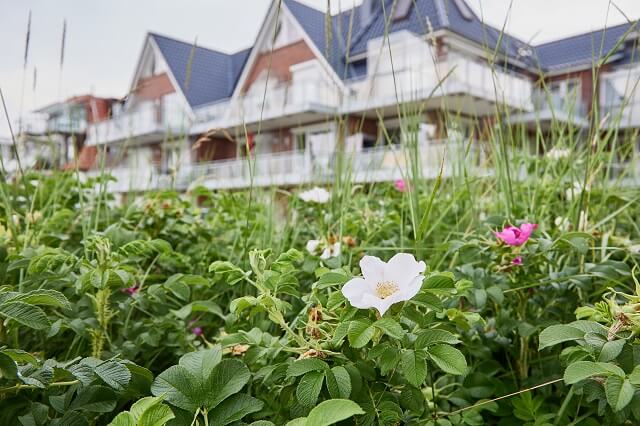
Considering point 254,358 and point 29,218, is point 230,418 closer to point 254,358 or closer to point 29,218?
point 254,358

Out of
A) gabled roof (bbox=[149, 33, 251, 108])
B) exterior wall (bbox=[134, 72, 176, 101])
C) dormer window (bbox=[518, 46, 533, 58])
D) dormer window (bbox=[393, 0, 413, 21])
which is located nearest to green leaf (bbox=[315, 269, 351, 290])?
dormer window (bbox=[518, 46, 533, 58])

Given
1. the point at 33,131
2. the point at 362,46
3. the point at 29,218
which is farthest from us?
the point at 362,46

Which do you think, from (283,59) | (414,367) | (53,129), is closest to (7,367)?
(414,367)

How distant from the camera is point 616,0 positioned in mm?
1123

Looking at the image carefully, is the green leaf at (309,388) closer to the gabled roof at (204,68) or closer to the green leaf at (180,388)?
the green leaf at (180,388)

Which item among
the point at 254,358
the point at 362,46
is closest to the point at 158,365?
the point at 254,358

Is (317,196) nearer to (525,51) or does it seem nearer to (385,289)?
(525,51)

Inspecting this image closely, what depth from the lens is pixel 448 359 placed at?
1.87 feet

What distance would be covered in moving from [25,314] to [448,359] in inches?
17.1

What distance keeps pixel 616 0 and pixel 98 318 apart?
1.13 m

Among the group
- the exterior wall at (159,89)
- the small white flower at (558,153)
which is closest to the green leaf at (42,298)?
the small white flower at (558,153)

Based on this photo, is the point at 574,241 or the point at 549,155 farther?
the point at 549,155

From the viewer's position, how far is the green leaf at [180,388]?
0.58 m

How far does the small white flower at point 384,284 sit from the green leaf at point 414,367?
6cm
